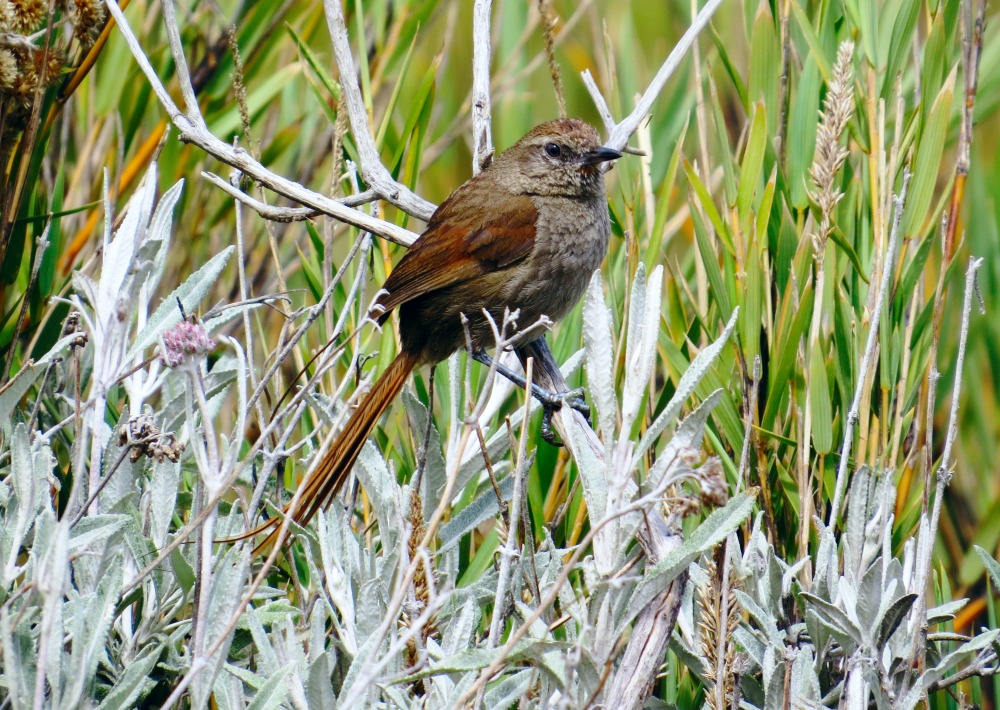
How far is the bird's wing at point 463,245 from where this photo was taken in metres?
2.83

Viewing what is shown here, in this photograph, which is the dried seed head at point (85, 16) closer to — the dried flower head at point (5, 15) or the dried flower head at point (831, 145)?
the dried flower head at point (5, 15)

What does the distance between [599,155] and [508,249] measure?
0.35 m

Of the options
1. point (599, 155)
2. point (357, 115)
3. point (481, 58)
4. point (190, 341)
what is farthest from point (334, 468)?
point (599, 155)

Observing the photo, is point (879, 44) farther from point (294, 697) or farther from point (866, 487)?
point (294, 697)

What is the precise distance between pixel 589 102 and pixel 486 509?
3.27 meters

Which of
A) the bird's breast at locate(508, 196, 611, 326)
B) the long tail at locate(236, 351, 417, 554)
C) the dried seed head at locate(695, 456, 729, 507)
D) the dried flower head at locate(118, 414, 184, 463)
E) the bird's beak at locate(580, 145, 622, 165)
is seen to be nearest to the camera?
the dried seed head at locate(695, 456, 729, 507)

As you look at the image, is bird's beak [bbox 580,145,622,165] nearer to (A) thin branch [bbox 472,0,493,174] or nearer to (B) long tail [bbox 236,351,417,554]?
(A) thin branch [bbox 472,0,493,174]

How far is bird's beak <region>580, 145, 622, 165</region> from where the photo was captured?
110 inches

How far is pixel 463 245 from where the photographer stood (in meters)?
2.93

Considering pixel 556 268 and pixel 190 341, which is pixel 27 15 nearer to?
pixel 190 341

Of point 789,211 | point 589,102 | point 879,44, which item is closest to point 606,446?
point 789,211

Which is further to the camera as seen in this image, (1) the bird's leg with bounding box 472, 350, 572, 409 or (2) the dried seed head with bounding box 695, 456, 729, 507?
(1) the bird's leg with bounding box 472, 350, 572, 409

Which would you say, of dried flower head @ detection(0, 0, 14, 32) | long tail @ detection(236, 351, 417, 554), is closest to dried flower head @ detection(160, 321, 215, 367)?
long tail @ detection(236, 351, 417, 554)

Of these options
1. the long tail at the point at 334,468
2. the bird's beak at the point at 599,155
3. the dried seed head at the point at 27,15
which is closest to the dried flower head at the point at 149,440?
the long tail at the point at 334,468
